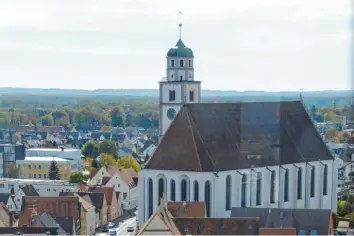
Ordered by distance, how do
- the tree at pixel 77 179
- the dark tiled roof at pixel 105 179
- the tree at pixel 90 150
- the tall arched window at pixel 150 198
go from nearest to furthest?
the tall arched window at pixel 150 198 → the dark tiled roof at pixel 105 179 → the tree at pixel 77 179 → the tree at pixel 90 150

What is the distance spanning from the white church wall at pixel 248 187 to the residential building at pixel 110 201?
6.94 meters

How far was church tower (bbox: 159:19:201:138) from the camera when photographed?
3052 cm

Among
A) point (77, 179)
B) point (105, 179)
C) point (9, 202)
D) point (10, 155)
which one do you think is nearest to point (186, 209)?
point (9, 202)

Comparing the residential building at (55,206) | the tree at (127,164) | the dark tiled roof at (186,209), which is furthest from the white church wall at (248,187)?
the tree at (127,164)

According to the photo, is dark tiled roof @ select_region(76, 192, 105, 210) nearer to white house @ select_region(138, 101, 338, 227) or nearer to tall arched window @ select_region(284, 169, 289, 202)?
white house @ select_region(138, 101, 338, 227)

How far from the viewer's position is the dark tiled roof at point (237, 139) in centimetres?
2380

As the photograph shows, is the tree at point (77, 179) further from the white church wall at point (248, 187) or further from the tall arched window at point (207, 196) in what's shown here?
the tall arched window at point (207, 196)

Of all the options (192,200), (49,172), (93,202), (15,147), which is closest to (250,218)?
(192,200)

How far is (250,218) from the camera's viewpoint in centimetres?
2008

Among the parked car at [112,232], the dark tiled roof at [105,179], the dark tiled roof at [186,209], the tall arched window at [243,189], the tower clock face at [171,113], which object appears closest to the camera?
the dark tiled roof at [186,209]

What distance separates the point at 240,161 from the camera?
2448 cm

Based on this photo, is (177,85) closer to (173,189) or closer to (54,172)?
(173,189)

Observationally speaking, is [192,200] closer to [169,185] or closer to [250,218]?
[169,185]

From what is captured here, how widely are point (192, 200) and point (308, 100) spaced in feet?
27.2
